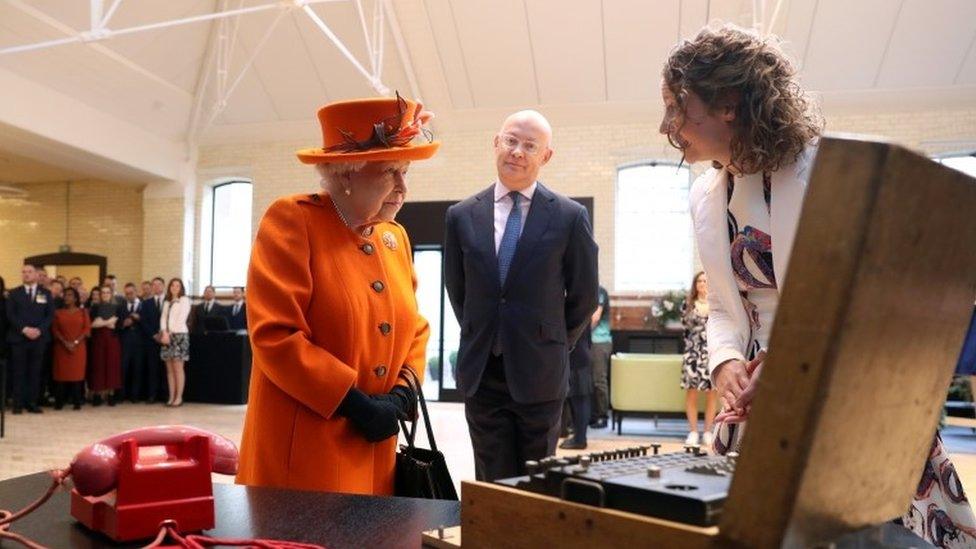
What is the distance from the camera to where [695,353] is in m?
8.25

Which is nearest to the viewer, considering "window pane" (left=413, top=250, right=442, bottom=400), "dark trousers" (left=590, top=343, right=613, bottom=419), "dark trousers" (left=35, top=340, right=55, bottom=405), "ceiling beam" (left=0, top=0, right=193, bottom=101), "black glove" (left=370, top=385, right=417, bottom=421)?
"black glove" (left=370, top=385, right=417, bottom=421)

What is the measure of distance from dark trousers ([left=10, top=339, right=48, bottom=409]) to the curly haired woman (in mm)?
10678

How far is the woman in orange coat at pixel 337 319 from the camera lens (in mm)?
1743

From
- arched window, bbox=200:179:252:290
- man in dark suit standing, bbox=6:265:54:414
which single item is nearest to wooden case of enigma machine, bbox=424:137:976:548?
man in dark suit standing, bbox=6:265:54:414

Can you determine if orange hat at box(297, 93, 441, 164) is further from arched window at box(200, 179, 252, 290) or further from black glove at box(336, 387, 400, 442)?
arched window at box(200, 179, 252, 290)

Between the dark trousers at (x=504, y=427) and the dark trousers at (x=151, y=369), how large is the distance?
1069 cm

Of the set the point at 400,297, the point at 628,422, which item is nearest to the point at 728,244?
the point at 400,297

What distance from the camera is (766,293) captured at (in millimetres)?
1669

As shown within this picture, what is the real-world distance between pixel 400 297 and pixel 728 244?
0.80 meters

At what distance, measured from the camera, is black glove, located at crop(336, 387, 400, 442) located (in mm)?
1753

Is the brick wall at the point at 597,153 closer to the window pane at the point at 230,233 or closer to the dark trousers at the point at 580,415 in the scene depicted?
the window pane at the point at 230,233

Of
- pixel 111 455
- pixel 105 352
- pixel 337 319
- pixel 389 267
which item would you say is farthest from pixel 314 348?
pixel 105 352

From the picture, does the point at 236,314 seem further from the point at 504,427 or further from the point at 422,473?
the point at 422,473

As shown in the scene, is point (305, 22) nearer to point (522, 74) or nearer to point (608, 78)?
point (522, 74)
